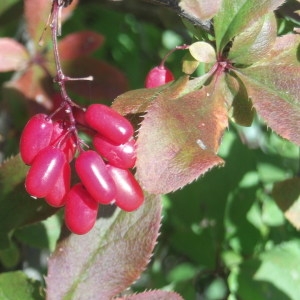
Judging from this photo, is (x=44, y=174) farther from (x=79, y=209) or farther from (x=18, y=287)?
(x=18, y=287)

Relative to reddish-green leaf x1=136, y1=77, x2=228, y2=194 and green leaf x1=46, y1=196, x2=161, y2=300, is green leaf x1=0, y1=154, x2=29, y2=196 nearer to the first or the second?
green leaf x1=46, y1=196, x2=161, y2=300

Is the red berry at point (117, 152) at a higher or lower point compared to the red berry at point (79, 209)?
higher

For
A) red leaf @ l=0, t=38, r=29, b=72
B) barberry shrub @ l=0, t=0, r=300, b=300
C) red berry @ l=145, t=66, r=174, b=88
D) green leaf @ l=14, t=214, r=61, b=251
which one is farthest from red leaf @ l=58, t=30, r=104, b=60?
red berry @ l=145, t=66, r=174, b=88

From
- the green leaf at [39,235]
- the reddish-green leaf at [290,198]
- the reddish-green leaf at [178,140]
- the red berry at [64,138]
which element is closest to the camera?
the reddish-green leaf at [178,140]

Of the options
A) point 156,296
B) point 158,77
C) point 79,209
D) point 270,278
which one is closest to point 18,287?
point 156,296

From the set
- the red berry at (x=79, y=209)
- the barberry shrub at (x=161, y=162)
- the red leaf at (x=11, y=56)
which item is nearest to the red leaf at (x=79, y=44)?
the barberry shrub at (x=161, y=162)

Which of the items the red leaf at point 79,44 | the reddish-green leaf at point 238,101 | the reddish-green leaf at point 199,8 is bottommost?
the red leaf at point 79,44

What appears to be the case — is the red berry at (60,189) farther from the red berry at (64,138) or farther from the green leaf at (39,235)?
the green leaf at (39,235)

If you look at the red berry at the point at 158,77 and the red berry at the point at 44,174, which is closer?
the red berry at the point at 44,174

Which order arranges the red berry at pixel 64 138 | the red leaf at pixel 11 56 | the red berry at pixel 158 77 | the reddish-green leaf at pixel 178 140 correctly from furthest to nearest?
the red leaf at pixel 11 56, the red berry at pixel 158 77, the red berry at pixel 64 138, the reddish-green leaf at pixel 178 140
